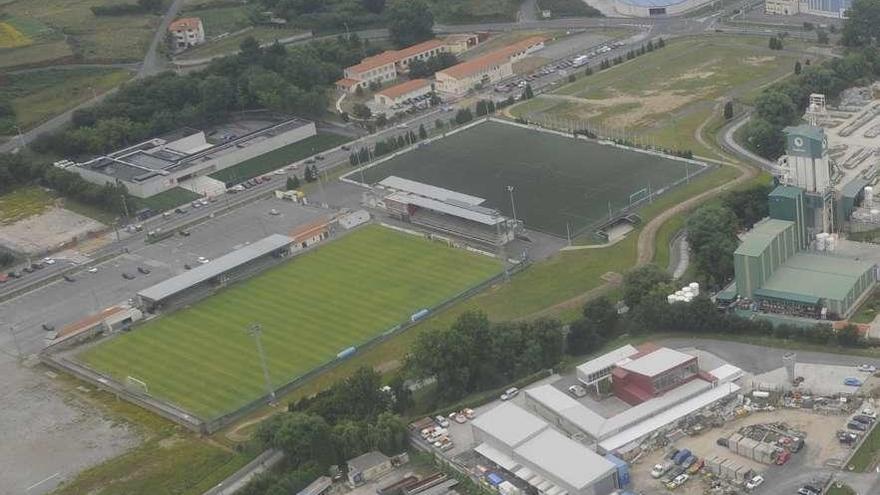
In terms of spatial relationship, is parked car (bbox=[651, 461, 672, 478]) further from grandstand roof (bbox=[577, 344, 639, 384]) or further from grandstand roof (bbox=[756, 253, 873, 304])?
grandstand roof (bbox=[756, 253, 873, 304])

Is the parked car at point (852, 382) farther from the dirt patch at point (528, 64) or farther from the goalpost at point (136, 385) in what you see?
the dirt patch at point (528, 64)

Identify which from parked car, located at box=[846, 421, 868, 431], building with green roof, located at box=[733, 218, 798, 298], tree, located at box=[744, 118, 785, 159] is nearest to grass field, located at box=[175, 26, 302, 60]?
tree, located at box=[744, 118, 785, 159]

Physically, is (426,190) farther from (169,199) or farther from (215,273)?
(169,199)

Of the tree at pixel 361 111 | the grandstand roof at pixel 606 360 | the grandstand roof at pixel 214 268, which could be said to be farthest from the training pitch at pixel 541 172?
the grandstand roof at pixel 606 360

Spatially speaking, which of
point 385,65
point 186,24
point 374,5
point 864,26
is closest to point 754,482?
point 864,26

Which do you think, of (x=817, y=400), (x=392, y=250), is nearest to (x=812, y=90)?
(x=392, y=250)

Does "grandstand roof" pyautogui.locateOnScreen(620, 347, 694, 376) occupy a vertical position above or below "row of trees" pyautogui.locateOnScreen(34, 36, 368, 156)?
below
